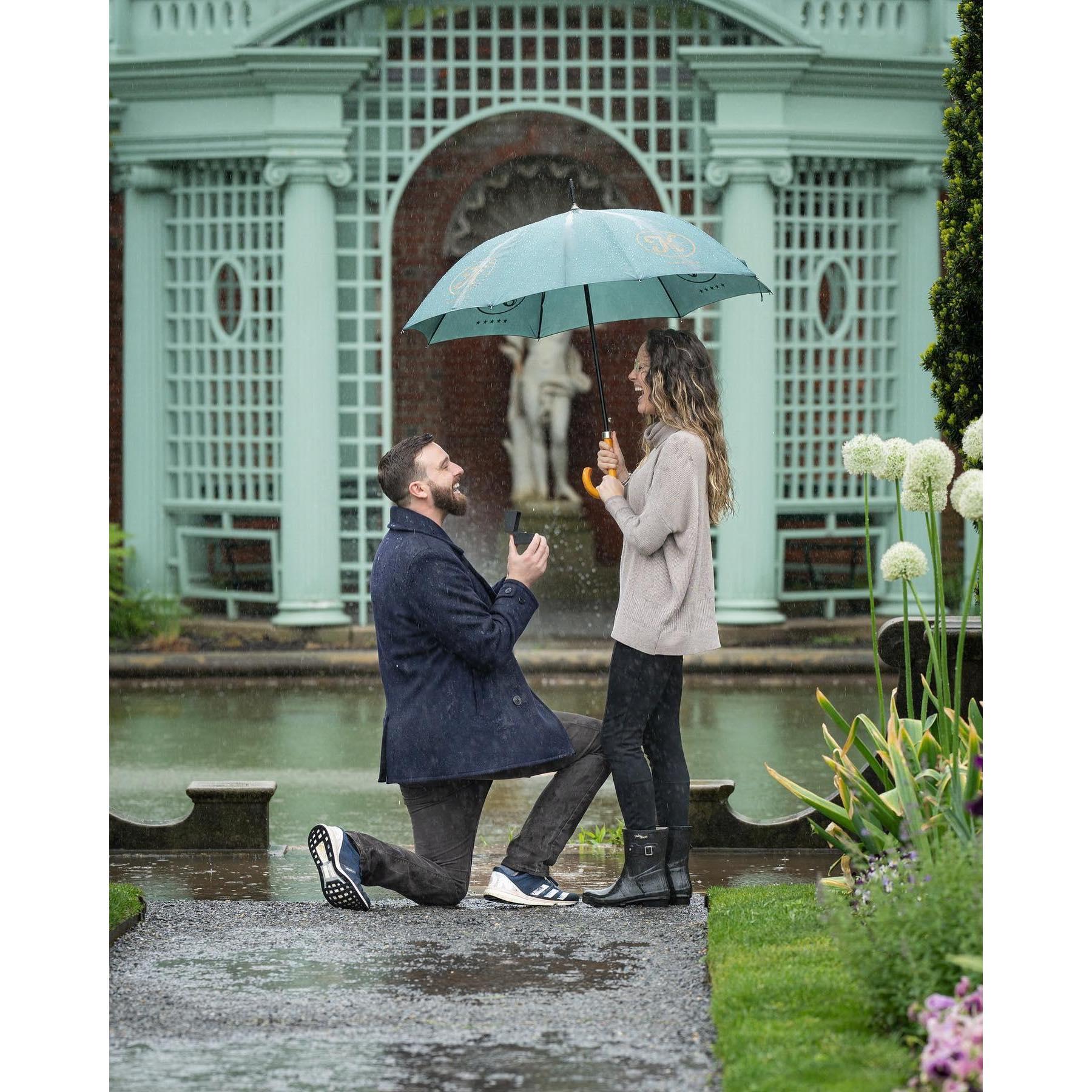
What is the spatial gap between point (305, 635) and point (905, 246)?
5.84 metres

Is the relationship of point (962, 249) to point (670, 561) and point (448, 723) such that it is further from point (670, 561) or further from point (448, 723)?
point (448, 723)

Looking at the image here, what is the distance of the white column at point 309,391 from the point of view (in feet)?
48.3

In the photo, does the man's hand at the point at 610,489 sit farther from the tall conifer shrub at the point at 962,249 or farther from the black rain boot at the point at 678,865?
the tall conifer shrub at the point at 962,249

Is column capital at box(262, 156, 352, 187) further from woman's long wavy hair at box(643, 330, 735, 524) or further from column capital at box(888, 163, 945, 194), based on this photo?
woman's long wavy hair at box(643, 330, 735, 524)

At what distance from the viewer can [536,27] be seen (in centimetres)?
1496

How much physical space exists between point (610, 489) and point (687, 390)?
1.30 feet

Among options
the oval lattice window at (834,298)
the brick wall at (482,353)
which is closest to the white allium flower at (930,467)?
the oval lattice window at (834,298)

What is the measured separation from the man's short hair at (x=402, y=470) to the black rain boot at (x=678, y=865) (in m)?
1.36

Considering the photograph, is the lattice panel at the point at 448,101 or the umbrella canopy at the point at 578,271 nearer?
the umbrella canopy at the point at 578,271

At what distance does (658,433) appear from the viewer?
595 centimetres

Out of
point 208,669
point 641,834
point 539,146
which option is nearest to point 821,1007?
point 641,834

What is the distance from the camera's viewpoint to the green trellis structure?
14688 millimetres

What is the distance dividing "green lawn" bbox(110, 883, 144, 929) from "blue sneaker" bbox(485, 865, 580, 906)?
3.62ft

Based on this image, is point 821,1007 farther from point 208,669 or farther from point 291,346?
point 291,346
